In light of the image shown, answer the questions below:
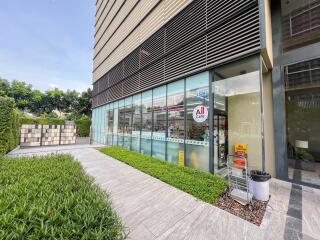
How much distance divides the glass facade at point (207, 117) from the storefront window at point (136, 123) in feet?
3.79

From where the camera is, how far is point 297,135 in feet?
18.7

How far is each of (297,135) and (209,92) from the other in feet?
12.1

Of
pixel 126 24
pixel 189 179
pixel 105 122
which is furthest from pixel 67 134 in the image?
pixel 189 179

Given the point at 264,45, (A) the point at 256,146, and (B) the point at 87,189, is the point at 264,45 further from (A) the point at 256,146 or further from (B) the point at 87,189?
(B) the point at 87,189

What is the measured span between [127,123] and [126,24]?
8269 mm

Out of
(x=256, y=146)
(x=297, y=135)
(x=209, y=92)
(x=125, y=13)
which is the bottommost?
(x=256, y=146)

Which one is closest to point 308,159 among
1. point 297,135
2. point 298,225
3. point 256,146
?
point 297,135

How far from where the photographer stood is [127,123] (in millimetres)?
11281

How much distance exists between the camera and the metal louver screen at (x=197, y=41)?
4.98m

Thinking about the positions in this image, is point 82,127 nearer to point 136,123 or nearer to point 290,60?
point 136,123

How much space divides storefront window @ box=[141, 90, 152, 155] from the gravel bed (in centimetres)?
553

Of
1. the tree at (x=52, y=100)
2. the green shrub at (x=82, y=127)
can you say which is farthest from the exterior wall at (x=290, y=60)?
the tree at (x=52, y=100)

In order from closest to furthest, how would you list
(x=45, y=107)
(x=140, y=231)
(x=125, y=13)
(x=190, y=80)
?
(x=140, y=231)
(x=190, y=80)
(x=125, y=13)
(x=45, y=107)

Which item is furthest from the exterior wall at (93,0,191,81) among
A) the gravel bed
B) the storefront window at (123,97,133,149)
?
the gravel bed
